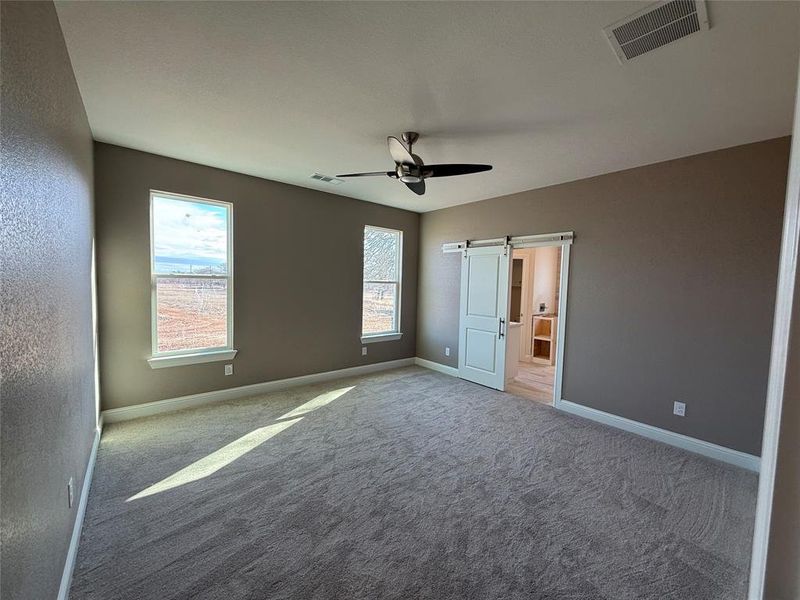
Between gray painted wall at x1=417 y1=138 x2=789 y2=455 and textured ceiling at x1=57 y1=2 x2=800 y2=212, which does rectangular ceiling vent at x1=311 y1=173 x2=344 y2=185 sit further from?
gray painted wall at x1=417 y1=138 x2=789 y2=455

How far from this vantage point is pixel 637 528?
83.9 inches

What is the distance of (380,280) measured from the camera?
566 centimetres

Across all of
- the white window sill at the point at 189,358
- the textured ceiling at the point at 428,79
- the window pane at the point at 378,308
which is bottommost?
the white window sill at the point at 189,358

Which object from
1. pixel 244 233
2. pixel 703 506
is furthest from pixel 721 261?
pixel 244 233

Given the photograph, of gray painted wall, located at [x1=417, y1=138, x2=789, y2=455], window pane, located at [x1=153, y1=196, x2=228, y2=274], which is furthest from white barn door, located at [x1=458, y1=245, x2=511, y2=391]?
window pane, located at [x1=153, y1=196, x2=228, y2=274]

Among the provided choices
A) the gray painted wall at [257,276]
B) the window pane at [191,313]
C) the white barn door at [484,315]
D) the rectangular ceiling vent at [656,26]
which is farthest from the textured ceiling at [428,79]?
the white barn door at [484,315]

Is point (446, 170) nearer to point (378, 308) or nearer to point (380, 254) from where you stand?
point (380, 254)

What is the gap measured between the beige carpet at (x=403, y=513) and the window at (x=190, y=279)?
0.79 m

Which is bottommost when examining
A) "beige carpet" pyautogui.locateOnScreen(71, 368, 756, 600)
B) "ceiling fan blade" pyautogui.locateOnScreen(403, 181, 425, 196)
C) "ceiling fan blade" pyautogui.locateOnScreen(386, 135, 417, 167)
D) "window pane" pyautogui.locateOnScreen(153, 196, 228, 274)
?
"beige carpet" pyautogui.locateOnScreen(71, 368, 756, 600)

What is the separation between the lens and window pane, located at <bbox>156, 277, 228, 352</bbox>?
3729mm

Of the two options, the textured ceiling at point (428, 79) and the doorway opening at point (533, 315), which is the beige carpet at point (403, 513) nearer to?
the doorway opening at point (533, 315)

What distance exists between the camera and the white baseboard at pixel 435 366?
5485 millimetres

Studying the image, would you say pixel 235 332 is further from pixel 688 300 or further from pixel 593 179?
pixel 688 300

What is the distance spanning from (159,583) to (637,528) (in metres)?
2.69
